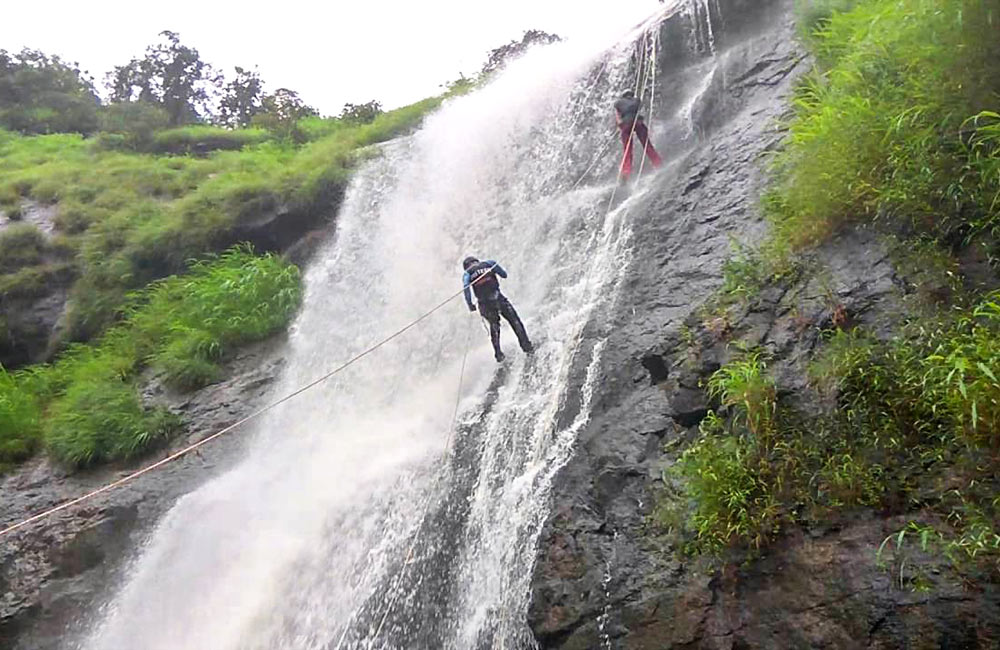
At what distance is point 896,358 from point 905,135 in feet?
5.80

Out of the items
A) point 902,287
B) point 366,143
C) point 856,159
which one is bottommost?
point 902,287

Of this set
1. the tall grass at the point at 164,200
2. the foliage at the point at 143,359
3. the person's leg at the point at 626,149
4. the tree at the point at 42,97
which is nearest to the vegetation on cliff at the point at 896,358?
the person's leg at the point at 626,149

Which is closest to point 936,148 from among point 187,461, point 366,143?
point 187,461

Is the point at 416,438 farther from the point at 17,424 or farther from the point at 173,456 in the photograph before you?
the point at 17,424

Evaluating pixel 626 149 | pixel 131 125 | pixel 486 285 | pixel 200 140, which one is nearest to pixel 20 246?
pixel 200 140

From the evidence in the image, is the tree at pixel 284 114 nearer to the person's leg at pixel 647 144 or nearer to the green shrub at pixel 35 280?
the green shrub at pixel 35 280

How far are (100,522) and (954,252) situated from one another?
8.84m

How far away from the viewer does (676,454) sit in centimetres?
519

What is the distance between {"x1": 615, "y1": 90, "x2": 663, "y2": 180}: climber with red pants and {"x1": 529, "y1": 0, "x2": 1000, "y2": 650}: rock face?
107 cm

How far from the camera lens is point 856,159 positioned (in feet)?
18.1

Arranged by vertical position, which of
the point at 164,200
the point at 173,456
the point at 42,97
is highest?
the point at 42,97

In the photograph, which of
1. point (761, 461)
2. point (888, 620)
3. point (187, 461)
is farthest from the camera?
point (187, 461)

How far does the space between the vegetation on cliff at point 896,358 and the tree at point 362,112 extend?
1480cm

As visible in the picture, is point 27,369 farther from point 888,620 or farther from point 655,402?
point 888,620
